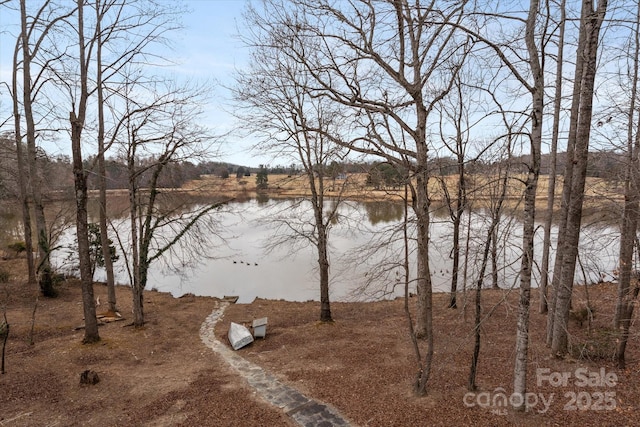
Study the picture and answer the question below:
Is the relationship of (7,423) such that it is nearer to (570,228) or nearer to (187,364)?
(187,364)

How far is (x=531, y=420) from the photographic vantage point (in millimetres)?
4914

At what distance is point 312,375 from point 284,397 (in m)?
0.99

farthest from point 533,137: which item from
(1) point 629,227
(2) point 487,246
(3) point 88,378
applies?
(3) point 88,378

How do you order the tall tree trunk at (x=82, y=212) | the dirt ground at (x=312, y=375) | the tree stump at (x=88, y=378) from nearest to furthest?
the dirt ground at (x=312, y=375)
the tree stump at (x=88, y=378)
the tall tree trunk at (x=82, y=212)

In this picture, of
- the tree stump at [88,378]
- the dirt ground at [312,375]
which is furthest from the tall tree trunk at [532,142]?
the tree stump at [88,378]

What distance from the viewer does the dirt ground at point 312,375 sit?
541 centimetres

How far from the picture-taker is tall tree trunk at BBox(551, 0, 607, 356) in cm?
473

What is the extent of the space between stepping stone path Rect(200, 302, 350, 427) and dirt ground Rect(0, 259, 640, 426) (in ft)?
0.58

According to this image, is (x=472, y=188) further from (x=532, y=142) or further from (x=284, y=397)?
(x=284, y=397)

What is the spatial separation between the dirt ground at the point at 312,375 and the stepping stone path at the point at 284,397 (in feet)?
0.58

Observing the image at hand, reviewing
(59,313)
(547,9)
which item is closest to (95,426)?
(59,313)

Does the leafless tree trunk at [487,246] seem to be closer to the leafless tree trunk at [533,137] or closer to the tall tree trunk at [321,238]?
the leafless tree trunk at [533,137]

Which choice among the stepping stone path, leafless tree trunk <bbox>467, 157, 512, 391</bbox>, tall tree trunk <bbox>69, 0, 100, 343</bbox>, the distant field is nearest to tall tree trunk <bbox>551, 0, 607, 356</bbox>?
the distant field

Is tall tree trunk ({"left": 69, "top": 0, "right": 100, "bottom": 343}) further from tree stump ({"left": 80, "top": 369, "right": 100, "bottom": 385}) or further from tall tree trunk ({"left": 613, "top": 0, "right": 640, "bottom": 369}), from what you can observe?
tall tree trunk ({"left": 613, "top": 0, "right": 640, "bottom": 369})
